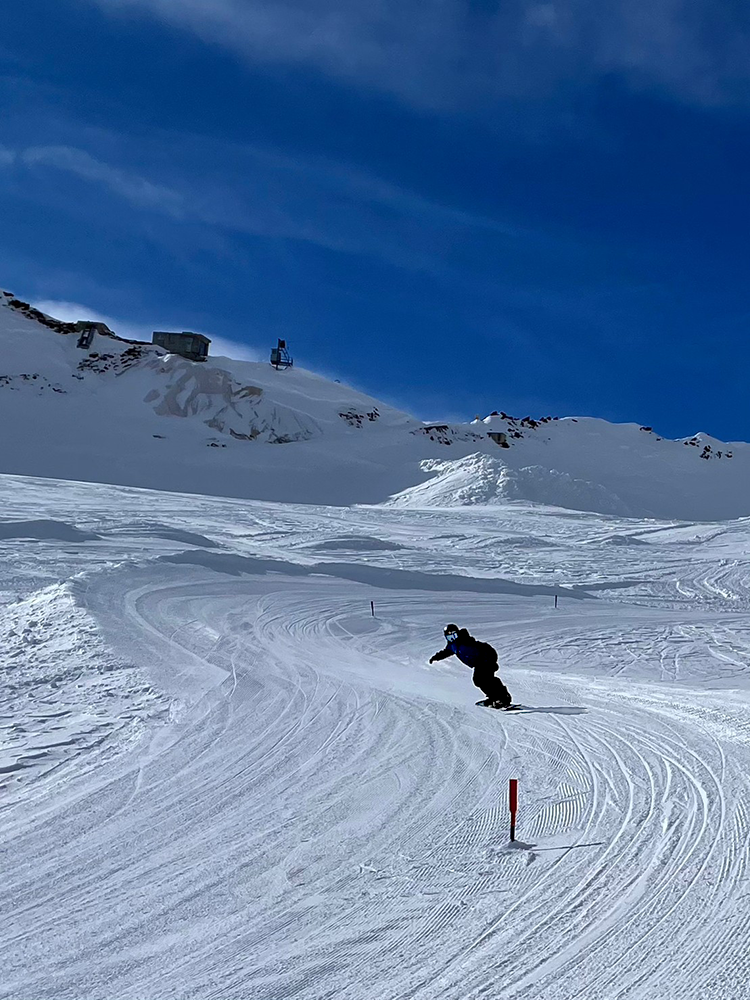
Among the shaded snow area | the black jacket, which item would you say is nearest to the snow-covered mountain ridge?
the shaded snow area

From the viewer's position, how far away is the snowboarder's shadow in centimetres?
1039

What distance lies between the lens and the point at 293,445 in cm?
7412

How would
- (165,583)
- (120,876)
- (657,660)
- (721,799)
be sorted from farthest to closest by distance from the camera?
(165,583)
(657,660)
(721,799)
(120,876)

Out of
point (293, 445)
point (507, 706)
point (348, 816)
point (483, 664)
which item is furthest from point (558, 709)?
point (293, 445)

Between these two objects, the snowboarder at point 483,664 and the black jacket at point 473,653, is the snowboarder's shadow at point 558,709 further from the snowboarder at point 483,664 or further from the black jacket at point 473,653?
the black jacket at point 473,653

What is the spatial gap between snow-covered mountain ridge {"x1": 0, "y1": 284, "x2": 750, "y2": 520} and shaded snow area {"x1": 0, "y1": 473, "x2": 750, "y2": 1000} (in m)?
44.1

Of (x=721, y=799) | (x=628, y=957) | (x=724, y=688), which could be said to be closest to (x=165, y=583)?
(x=724, y=688)

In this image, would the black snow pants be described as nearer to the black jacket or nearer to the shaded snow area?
the black jacket

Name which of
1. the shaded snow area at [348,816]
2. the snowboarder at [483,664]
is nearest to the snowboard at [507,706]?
the snowboarder at [483,664]

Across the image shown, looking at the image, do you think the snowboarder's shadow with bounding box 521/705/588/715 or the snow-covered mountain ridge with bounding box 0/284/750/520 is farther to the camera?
the snow-covered mountain ridge with bounding box 0/284/750/520

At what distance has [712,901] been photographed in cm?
471

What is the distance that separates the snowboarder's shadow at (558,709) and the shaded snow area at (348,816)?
0.09 meters

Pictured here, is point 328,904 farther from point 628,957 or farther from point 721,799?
point 721,799

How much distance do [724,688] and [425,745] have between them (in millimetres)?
7817
